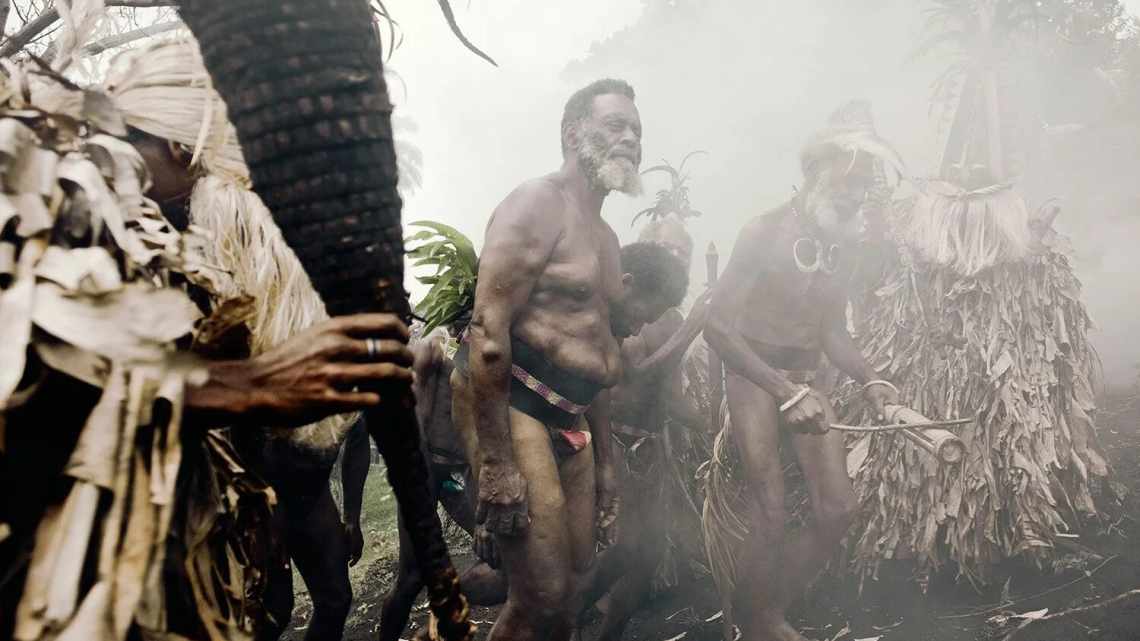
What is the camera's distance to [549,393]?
10.4ft

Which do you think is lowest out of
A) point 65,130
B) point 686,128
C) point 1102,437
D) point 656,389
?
point 1102,437

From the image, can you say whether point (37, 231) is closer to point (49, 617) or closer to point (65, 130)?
point (65, 130)

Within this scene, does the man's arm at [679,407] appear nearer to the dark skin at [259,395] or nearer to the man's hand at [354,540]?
the man's hand at [354,540]

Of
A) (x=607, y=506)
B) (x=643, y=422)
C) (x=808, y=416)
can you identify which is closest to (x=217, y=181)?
(x=607, y=506)

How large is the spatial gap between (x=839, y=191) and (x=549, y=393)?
246 centimetres

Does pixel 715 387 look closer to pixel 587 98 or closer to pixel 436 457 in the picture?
pixel 436 457

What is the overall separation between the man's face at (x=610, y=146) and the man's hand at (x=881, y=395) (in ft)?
6.42

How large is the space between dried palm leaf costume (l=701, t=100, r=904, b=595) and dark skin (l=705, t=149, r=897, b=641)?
0.09m

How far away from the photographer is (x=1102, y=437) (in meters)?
7.85

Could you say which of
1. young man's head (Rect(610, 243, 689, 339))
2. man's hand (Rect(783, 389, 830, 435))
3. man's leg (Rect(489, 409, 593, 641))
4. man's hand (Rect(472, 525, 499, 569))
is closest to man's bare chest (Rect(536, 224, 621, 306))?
young man's head (Rect(610, 243, 689, 339))

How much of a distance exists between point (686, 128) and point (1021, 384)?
37774mm

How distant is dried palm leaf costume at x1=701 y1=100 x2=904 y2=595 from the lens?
4.52m

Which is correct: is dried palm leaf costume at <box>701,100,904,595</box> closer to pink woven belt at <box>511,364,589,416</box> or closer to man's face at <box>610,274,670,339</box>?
man's face at <box>610,274,670,339</box>

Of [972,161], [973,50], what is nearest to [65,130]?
[972,161]
